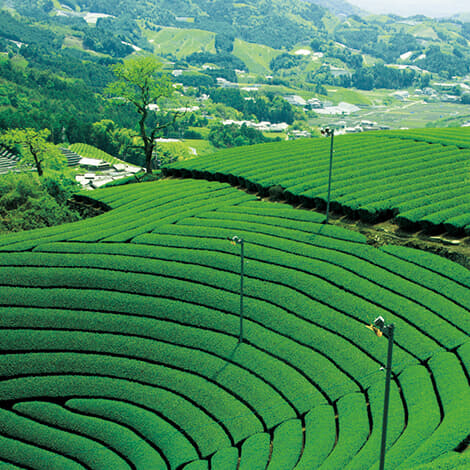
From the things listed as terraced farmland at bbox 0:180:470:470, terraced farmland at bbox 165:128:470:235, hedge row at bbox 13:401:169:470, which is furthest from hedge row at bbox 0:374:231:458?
terraced farmland at bbox 165:128:470:235

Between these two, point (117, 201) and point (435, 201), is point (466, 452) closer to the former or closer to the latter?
point (435, 201)

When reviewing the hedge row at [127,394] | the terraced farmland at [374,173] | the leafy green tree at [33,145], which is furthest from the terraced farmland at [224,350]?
the leafy green tree at [33,145]

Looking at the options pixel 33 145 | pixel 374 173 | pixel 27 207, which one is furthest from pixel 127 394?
pixel 33 145

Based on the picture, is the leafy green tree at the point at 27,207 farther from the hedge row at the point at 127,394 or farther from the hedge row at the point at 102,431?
the hedge row at the point at 102,431

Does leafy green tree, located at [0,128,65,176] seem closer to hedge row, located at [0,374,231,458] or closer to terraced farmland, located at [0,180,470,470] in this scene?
terraced farmland, located at [0,180,470,470]

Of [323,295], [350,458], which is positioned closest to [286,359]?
[323,295]

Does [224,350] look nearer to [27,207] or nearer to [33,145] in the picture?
[27,207]
